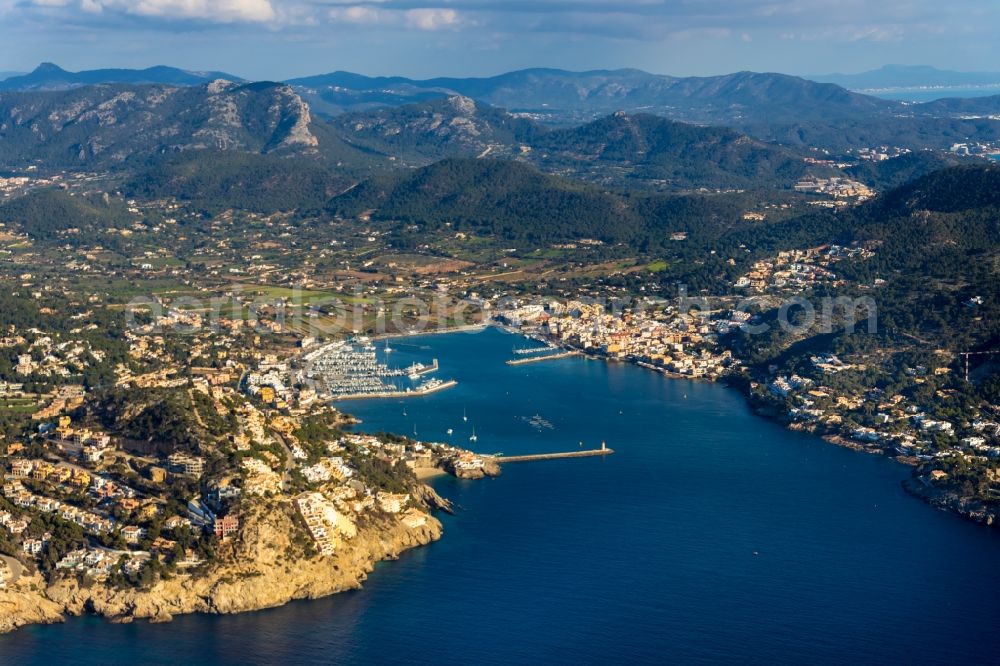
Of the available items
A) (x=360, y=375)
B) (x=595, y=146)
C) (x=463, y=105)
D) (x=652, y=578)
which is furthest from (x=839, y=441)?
(x=463, y=105)

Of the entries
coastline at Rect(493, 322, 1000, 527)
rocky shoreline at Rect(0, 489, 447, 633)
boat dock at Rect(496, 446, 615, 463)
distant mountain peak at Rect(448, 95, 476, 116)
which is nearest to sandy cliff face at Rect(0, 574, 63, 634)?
rocky shoreline at Rect(0, 489, 447, 633)

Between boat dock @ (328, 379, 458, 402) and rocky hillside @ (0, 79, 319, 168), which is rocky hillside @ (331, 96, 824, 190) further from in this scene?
boat dock @ (328, 379, 458, 402)

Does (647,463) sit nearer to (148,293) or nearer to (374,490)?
(374,490)

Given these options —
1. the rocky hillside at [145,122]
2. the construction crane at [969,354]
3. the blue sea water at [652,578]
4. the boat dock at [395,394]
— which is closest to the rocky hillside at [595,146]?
the rocky hillside at [145,122]

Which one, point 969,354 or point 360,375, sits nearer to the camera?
point 969,354

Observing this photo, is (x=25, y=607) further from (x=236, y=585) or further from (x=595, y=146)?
(x=595, y=146)

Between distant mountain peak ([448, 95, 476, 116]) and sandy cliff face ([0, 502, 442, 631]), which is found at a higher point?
distant mountain peak ([448, 95, 476, 116])
